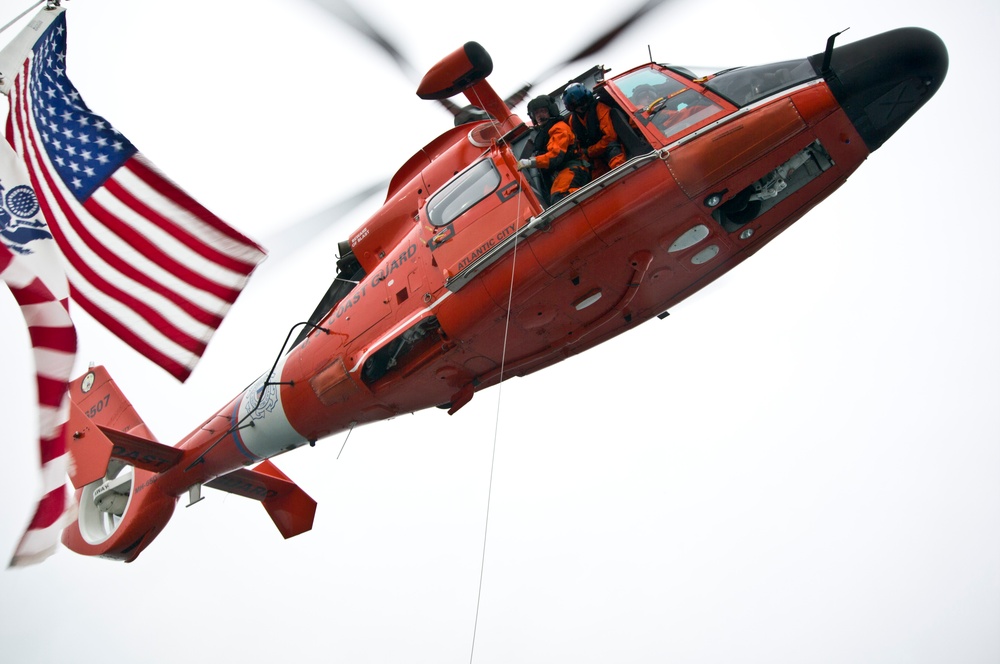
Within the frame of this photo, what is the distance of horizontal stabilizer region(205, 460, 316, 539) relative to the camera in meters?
12.2

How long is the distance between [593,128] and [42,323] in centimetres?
516

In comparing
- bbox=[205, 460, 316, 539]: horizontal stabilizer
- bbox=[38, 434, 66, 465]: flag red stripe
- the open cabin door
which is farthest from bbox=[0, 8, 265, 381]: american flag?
bbox=[205, 460, 316, 539]: horizontal stabilizer

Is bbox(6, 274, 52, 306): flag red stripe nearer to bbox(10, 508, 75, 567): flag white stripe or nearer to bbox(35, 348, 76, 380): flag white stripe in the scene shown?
bbox(35, 348, 76, 380): flag white stripe

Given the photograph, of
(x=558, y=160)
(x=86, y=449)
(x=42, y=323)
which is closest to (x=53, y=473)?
(x=42, y=323)

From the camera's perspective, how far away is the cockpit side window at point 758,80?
7.32 m

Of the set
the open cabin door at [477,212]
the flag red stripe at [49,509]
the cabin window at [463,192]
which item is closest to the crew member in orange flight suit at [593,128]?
the open cabin door at [477,212]

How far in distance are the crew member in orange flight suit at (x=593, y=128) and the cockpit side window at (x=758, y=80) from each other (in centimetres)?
97

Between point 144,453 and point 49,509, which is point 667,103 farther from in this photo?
point 144,453

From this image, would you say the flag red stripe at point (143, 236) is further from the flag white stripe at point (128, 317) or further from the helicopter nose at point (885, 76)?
the helicopter nose at point (885, 76)

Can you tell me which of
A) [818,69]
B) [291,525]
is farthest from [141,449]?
[818,69]

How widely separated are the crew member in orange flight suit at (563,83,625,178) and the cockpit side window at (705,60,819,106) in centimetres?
97

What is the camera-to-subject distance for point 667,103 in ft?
24.8

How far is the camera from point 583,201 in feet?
24.4

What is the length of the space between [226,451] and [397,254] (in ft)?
13.6
